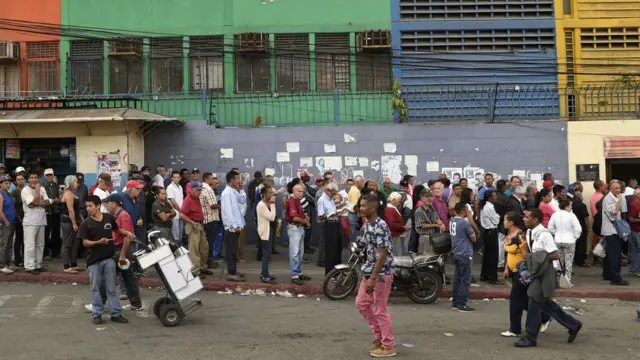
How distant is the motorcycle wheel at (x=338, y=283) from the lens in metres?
10.8

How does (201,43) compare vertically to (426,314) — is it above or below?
above

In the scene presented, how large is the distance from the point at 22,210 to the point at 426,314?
787 cm

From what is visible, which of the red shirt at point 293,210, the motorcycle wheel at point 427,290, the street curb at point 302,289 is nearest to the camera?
the motorcycle wheel at point 427,290

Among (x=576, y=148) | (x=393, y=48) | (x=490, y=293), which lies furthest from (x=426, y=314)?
(x=393, y=48)

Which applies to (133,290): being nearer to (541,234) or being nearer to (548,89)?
(541,234)

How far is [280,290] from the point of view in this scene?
37.7 feet

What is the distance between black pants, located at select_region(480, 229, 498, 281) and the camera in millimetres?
12188

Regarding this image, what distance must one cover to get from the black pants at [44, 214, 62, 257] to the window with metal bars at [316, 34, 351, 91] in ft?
28.3

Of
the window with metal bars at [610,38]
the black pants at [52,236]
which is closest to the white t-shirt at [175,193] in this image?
the black pants at [52,236]

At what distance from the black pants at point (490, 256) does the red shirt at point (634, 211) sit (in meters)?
2.77

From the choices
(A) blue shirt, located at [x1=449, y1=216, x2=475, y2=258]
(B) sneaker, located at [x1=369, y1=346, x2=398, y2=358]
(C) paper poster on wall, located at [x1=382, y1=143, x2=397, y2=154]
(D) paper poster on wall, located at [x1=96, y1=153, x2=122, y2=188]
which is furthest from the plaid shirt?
(B) sneaker, located at [x1=369, y1=346, x2=398, y2=358]

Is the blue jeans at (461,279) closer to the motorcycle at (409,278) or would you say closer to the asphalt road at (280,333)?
the asphalt road at (280,333)

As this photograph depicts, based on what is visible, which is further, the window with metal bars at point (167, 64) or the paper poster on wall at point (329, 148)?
the window with metal bars at point (167, 64)

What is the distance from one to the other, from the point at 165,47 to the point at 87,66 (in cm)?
239
